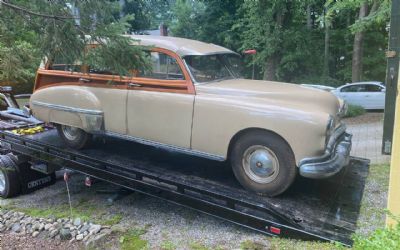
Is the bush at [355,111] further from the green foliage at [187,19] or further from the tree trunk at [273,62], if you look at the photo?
the green foliage at [187,19]

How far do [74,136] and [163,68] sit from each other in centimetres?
194

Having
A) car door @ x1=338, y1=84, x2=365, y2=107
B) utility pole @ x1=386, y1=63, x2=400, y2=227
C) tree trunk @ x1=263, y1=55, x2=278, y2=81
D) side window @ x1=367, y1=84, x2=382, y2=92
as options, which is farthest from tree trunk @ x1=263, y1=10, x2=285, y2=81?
utility pole @ x1=386, y1=63, x2=400, y2=227

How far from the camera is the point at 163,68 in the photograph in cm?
519

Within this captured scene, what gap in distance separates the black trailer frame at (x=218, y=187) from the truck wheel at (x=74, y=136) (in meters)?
0.17

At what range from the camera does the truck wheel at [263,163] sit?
14.1ft

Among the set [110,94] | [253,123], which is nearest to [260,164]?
[253,123]

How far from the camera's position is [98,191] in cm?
630

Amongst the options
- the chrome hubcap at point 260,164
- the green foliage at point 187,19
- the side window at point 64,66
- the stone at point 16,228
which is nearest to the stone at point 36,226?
the stone at point 16,228

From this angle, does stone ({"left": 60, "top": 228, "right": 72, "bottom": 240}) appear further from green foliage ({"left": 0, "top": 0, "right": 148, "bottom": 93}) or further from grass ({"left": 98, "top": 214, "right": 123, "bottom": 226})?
green foliage ({"left": 0, "top": 0, "right": 148, "bottom": 93})

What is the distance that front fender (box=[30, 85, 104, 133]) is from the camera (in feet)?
18.2

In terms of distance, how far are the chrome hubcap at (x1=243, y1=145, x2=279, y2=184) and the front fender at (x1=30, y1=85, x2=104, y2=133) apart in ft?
7.39

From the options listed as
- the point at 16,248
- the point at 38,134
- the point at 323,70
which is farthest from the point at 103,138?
the point at 323,70

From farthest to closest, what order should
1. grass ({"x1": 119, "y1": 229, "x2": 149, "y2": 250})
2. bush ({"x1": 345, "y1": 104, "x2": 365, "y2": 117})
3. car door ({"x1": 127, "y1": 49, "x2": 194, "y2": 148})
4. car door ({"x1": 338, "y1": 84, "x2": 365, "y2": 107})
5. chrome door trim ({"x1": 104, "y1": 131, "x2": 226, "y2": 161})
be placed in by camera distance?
car door ({"x1": 338, "y1": 84, "x2": 365, "y2": 107}) < bush ({"x1": 345, "y1": 104, "x2": 365, "y2": 117}) < car door ({"x1": 127, "y1": 49, "x2": 194, "y2": 148}) < chrome door trim ({"x1": 104, "y1": 131, "x2": 226, "y2": 161}) < grass ({"x1": 119, "y1": 229, "x2": 149, "y2": 250})

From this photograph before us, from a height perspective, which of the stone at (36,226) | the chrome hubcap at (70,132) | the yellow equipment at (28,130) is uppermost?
the chrome hubcap at (70,132)
